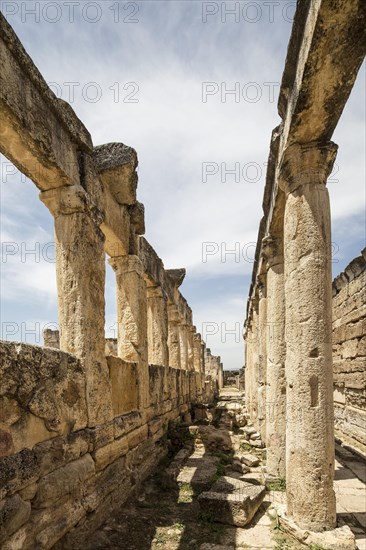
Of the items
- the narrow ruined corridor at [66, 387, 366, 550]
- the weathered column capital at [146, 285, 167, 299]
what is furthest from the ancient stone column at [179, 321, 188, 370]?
the narrow ruined corridor at [66, 387, 366, 550]

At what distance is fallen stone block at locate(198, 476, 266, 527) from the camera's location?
430cm

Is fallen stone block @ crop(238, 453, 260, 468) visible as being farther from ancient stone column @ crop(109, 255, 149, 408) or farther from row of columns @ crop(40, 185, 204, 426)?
row of columns @ crop(40, 185, 204, 426)

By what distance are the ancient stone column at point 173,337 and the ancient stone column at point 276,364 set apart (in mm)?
5388

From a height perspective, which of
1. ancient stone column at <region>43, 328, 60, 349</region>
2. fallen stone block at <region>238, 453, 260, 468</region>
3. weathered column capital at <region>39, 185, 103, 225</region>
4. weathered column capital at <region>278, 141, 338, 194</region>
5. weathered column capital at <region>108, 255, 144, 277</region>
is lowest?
fallen stone block at <region>238, 453, 260, 468</region>

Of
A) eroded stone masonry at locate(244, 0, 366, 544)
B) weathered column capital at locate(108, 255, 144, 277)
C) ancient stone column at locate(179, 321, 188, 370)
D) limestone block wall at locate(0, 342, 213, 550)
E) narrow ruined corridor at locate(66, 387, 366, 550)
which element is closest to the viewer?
limestone block wall at locate(0, 342, 213, 550)

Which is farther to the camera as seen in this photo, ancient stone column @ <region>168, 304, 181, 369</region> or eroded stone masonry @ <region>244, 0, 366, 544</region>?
ancient stone column @ <region>168, 304, 181, 369</region>

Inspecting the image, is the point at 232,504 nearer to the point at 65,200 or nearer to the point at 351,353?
the point at 65,200

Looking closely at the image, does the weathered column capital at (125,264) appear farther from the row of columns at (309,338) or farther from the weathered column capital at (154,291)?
the row of columns at (309,338)

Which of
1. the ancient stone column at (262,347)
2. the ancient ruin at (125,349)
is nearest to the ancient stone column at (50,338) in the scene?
the ancient stone column at (262,347)

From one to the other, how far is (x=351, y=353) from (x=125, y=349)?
6.14 metres

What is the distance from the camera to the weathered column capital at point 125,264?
6648 millimetres

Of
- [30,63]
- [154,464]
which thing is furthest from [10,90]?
[154,464]

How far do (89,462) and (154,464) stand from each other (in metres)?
2.70

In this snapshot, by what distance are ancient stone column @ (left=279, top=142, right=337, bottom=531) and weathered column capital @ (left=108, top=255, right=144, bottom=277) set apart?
3037 mm
